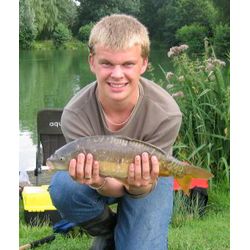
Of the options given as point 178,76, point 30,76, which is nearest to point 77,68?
point 30,76

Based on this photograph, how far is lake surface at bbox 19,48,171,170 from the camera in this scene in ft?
17.1

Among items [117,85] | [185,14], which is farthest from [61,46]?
[117,85]

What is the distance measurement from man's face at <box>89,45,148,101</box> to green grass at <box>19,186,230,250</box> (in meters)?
0.73

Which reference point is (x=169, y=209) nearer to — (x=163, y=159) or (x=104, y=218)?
(x=104, y=218)

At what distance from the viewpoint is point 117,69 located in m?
1.70

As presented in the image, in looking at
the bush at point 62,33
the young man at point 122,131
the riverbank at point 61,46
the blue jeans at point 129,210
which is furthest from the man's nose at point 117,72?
the bush at point 62,33

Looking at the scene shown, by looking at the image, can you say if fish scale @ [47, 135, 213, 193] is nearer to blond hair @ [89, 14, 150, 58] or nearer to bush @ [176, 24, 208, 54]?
blond hair @ [89, 14, 150, 58]

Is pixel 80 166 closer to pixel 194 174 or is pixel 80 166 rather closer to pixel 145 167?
pixel 145 167

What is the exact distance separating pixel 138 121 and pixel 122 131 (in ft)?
0.22

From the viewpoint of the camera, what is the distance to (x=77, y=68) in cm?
1248

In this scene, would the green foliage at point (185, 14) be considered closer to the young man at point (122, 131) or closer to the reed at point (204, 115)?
the reed at point (204, 115)

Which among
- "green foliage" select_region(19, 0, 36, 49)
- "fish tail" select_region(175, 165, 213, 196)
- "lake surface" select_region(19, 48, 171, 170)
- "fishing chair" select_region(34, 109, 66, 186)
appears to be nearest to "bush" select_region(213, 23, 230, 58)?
"lake surface" select_region(19, 48, 171, 170)

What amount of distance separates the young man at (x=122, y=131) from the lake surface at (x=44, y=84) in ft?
8.03

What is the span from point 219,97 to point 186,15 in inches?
94.7
